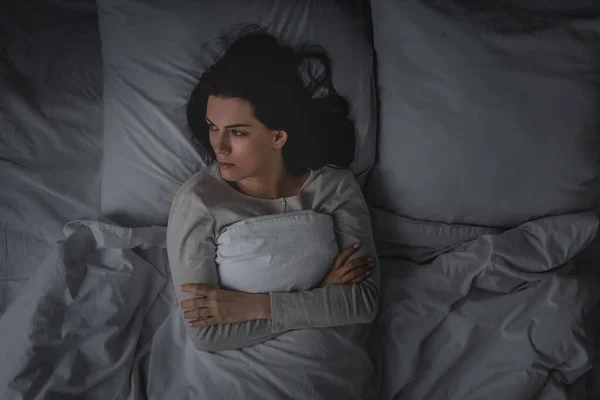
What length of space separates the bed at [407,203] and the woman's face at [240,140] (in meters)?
0.08

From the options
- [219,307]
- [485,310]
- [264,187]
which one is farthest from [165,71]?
[485,310]

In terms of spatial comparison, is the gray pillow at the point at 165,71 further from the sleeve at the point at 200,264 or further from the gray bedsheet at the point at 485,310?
the gray bedsheet at the point at 485,310

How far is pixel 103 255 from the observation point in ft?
3.34

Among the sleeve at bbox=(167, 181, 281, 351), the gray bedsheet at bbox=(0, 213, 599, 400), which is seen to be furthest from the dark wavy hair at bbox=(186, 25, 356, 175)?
→ the gray bedsheet at bbox=(0, 213, 599, 400)

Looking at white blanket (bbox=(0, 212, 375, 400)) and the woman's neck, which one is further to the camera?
the woman's neck

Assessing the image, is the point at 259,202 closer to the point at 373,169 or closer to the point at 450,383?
the point at 373,169

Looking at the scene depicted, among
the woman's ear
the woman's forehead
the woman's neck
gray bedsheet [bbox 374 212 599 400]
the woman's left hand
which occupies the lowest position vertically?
gray bedsheet [bbox 374 212 599 400]

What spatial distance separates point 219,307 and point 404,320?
34 cm

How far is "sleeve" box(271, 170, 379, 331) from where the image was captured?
0.90 meters

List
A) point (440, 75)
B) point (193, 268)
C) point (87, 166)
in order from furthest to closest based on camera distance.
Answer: point (87, 166) < point (440, 75) < point (193, 268)

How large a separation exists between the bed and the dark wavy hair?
31mm

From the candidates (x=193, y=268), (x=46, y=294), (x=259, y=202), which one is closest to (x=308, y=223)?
(x=259, y=202)

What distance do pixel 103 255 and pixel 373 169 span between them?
1.80 ft

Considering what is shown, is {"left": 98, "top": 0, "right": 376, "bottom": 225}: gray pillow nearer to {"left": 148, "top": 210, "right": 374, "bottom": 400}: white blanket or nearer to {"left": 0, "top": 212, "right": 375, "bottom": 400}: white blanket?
{"left": 0, "top": 212, "right": 375, "bottom": 400}: white blanket
